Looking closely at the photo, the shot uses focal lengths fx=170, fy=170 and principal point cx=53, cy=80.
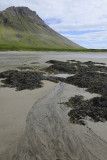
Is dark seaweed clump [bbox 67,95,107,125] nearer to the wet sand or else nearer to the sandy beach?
the sandy beach

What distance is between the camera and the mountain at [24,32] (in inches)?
4892

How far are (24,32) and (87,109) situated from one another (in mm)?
149238

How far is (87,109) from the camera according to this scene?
22.2ft

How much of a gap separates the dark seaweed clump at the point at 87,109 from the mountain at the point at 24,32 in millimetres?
107595

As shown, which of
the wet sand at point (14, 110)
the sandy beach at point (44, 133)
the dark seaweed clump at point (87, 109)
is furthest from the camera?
the dark seaweed clump at point (87, 109)

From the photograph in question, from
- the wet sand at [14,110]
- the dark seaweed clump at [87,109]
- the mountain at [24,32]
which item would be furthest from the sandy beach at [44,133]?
the mountain at [24,32]

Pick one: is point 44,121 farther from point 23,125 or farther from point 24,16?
point 24,16

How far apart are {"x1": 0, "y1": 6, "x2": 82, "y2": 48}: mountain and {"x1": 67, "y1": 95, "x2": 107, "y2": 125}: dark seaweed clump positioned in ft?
353

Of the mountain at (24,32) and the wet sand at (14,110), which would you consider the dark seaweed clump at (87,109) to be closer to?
the wet sand at (14,110)

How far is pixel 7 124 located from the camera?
18.2 ft

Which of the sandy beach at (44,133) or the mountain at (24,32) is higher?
the mountain at (24,32)

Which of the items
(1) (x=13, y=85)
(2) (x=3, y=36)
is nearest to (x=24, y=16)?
(2) (x=3, y=36)

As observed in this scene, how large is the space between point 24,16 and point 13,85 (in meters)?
185

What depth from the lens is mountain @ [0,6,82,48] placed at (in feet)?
408
